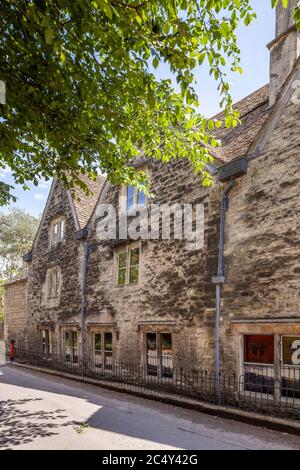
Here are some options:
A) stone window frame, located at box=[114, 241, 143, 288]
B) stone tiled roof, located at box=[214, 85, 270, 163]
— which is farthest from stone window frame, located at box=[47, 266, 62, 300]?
stone tiled roof, located at box=[214, 85, 270, 163]

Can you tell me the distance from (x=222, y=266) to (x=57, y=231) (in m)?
11.8

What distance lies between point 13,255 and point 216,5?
43838 millimetres

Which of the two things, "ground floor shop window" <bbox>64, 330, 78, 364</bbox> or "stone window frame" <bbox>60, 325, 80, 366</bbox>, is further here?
"ground floor shop window" <bbox>64, 330, 78, 364</bbox>

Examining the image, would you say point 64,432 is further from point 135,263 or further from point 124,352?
point 135,263

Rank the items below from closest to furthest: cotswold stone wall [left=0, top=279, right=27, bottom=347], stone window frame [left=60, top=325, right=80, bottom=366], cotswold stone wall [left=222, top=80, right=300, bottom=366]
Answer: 1. cotswold stone wall [left=222, top=80, right=300, bottom=366]
2. stone window frame [left=60, top=325, right=80, bottom=366]
3. cotswold stone wall [left=0, top=279, right=27, bottom=347]

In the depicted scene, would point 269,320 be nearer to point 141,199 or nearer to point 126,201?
point 141,199

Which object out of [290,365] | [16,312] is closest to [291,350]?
[290,365]

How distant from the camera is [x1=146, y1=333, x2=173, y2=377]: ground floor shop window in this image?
35.4 feet

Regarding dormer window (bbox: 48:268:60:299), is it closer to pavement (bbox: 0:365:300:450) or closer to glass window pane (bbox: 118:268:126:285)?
glass window pane (bbox: 118:268:126:285)

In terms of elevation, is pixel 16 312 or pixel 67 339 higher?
pixel 16 312

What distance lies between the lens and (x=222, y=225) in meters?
9.48

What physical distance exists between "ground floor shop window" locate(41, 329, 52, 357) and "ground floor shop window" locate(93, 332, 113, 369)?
4773 mm

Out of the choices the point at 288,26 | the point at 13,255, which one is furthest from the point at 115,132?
the point at 13,255
